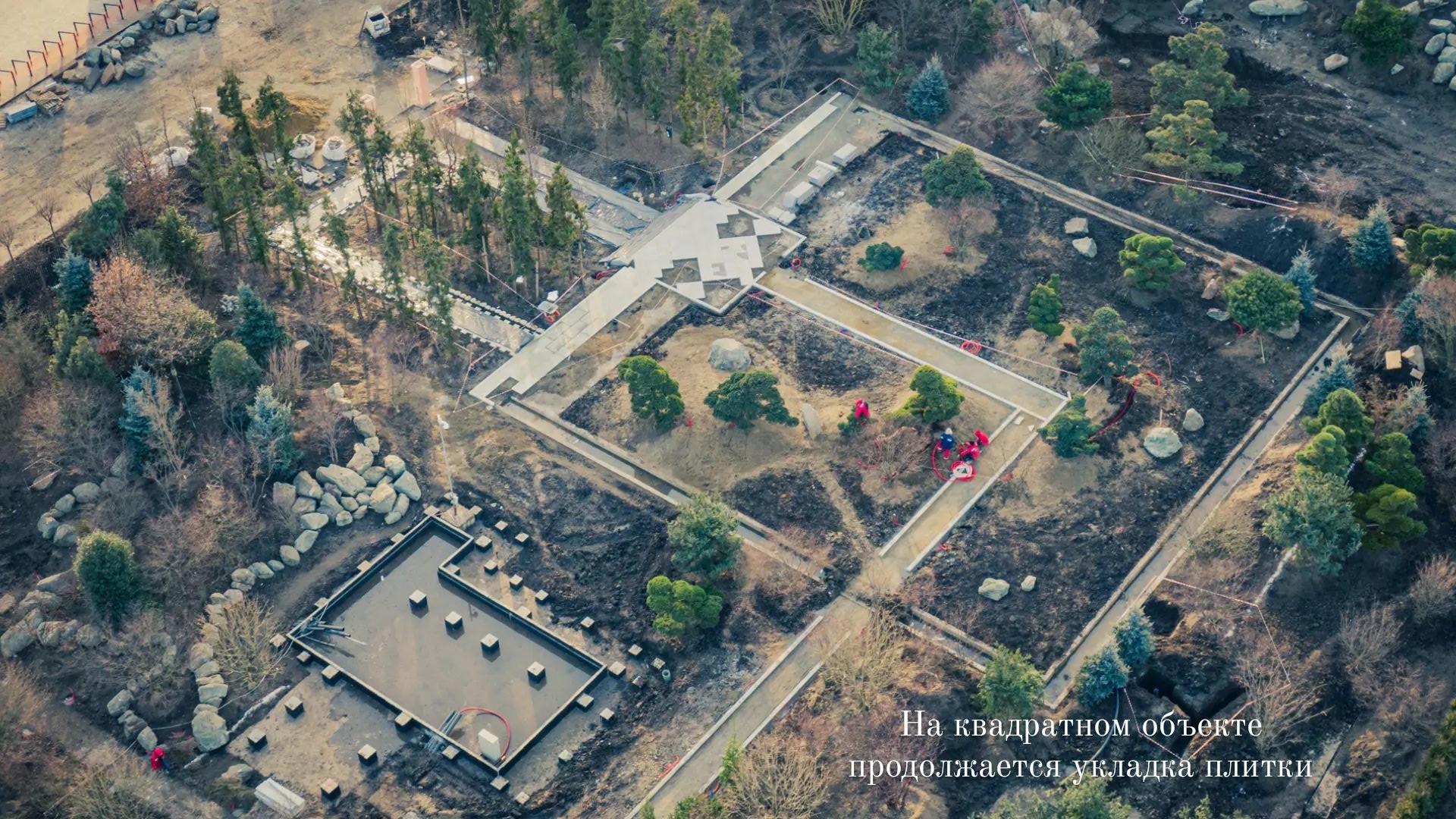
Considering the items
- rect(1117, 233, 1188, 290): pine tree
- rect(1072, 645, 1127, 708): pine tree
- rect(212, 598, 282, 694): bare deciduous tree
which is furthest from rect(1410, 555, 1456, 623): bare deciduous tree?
rect(212, 598, 282, 694): bare deciduous tree

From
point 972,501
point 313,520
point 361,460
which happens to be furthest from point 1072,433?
point 313,520

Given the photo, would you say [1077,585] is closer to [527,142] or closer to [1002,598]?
[1002,598]

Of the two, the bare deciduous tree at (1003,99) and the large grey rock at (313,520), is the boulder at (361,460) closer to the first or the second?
the large grey rock at (313,520)

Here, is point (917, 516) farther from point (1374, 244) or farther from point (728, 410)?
point (1374, 244)

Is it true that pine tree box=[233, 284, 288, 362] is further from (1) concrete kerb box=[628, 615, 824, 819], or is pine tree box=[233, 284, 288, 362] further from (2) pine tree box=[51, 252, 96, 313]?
(1) concrete kerb box=[628, 615, 824, 819]

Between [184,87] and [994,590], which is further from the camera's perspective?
[184,87]

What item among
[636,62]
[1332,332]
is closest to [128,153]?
[636,62]

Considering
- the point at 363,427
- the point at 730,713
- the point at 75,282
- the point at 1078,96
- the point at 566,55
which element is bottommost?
the point at 730,713

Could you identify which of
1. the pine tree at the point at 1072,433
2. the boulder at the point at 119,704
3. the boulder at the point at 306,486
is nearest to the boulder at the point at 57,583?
the boulder at the point at 119,704
